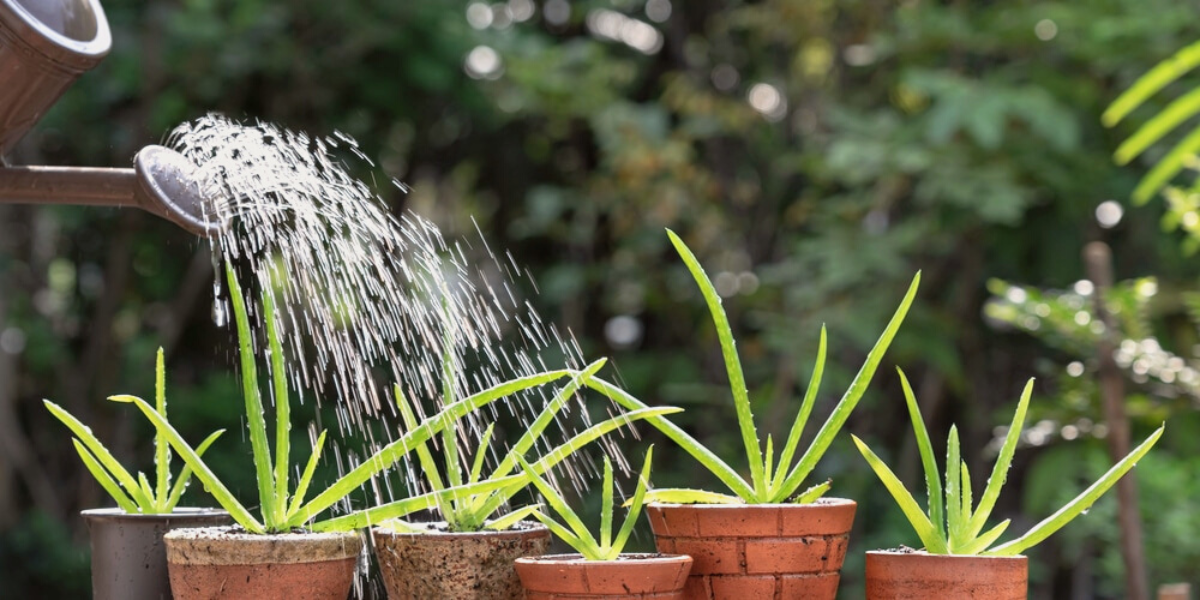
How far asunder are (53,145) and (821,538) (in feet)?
17.3

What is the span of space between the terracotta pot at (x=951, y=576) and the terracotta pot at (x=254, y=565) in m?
0.45

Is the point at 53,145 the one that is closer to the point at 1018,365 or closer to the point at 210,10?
the point at 210,10

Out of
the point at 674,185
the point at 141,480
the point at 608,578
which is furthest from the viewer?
the point at 674,185

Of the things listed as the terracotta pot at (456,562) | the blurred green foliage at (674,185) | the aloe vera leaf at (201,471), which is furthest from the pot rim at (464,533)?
the blurred green foliage at (674,185)

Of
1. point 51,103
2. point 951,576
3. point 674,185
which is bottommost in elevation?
point 951,576

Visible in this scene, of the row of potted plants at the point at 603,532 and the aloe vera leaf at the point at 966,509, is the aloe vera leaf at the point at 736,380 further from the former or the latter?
the aloe vera leaf at the point at 966,509

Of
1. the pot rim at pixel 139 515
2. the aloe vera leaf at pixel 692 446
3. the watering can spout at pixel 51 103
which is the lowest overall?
the pot rim at pixel 139 515

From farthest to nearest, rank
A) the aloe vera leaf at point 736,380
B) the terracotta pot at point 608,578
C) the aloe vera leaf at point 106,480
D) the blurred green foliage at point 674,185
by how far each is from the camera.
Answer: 1. the blurred green foliage at point 674,185
2. the aloe vera leaf at point 106,480
3. the aloe vera leaf at point 736,380
4. the terracotta pot at point 608,578

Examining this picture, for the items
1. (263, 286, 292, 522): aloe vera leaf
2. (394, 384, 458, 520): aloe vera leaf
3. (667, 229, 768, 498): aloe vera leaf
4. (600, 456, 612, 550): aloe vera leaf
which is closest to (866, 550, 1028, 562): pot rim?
(667, 229, 768, 498): aloe vera leaf

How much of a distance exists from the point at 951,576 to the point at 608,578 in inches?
10.7

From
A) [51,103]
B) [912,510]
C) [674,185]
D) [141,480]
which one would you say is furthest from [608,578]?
[674,185]

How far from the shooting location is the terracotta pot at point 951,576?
41.1 inches

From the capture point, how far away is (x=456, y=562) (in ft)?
3.54

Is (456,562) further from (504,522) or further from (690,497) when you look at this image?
(690,497)
